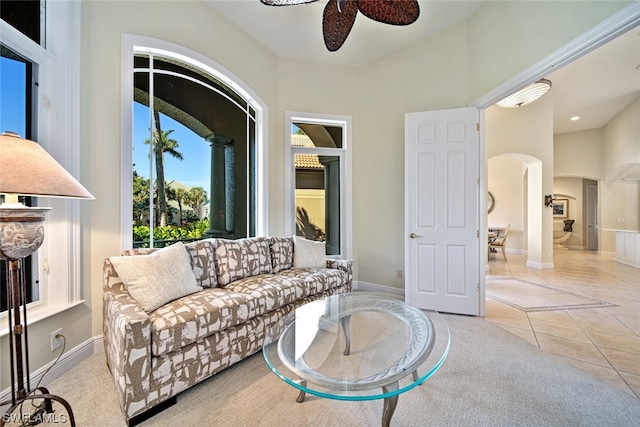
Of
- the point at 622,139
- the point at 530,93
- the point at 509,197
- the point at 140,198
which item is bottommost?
the point at 140,198

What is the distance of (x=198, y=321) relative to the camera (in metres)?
1.65

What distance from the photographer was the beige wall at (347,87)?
6.90 feet

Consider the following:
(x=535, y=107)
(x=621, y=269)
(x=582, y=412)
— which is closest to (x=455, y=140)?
(x=582, y=412)

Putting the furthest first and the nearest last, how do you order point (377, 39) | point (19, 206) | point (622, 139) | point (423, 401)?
point (622, 139), point (377, 39), point (423, 401), point (19, 206)

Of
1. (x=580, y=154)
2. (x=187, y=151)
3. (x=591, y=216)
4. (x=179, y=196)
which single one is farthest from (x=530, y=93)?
(x=591, y=216)

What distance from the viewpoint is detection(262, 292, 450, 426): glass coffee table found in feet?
3.68

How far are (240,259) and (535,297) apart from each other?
4060 mm

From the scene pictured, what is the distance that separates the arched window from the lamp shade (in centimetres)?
101

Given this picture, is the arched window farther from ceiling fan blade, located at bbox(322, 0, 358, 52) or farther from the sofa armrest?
ceiling fan blade, located at bbox(322, 0, 358, 52)

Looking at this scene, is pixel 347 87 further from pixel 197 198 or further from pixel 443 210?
pixel 197 198

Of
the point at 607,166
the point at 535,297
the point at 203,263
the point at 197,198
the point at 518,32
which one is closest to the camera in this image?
the point at 203,263

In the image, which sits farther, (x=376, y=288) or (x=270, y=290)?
(x=376, y=288)

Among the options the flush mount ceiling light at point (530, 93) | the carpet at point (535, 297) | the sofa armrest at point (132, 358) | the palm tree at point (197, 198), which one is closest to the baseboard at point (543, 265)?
the carpet at point (535, 297)

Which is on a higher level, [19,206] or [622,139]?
[622,139]
